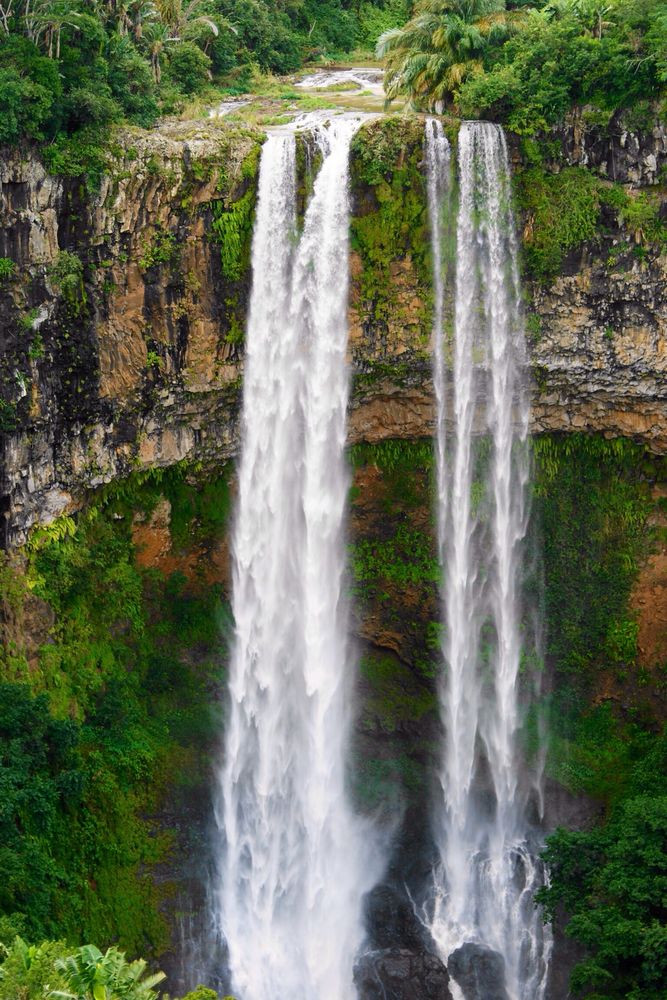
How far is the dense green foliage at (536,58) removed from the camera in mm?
21219

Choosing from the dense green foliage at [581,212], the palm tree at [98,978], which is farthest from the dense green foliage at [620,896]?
the dense green foliage at [581,212]

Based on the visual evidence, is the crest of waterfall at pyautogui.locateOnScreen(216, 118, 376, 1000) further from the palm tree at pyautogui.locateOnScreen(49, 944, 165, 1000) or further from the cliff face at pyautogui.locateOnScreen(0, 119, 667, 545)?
the palm tree at pyautogui.locateOnScreen(49, 944, 165, 1000)

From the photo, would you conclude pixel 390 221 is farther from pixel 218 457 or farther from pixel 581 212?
pixel 218 457

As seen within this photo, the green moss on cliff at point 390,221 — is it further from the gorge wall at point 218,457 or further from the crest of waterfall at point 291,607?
the crest of waterfall at point 291,607

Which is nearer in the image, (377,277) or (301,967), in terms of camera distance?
(301,967)

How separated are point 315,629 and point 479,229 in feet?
29.4

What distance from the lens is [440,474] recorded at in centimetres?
2398

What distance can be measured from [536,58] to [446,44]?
2.18m

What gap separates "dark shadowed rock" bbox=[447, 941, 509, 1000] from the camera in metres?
20.1

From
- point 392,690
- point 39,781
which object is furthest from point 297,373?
point 39,781

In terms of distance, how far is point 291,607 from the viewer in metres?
23.4

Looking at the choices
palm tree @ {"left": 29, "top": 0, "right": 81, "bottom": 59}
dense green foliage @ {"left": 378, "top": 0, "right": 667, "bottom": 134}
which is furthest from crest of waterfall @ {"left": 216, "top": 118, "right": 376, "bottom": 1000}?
palm tree @ {"left": 29, "top": 0, "right": 81, "bottom": 59}

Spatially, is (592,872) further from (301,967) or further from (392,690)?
(392,690)

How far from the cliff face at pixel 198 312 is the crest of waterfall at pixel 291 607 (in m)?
0.55
